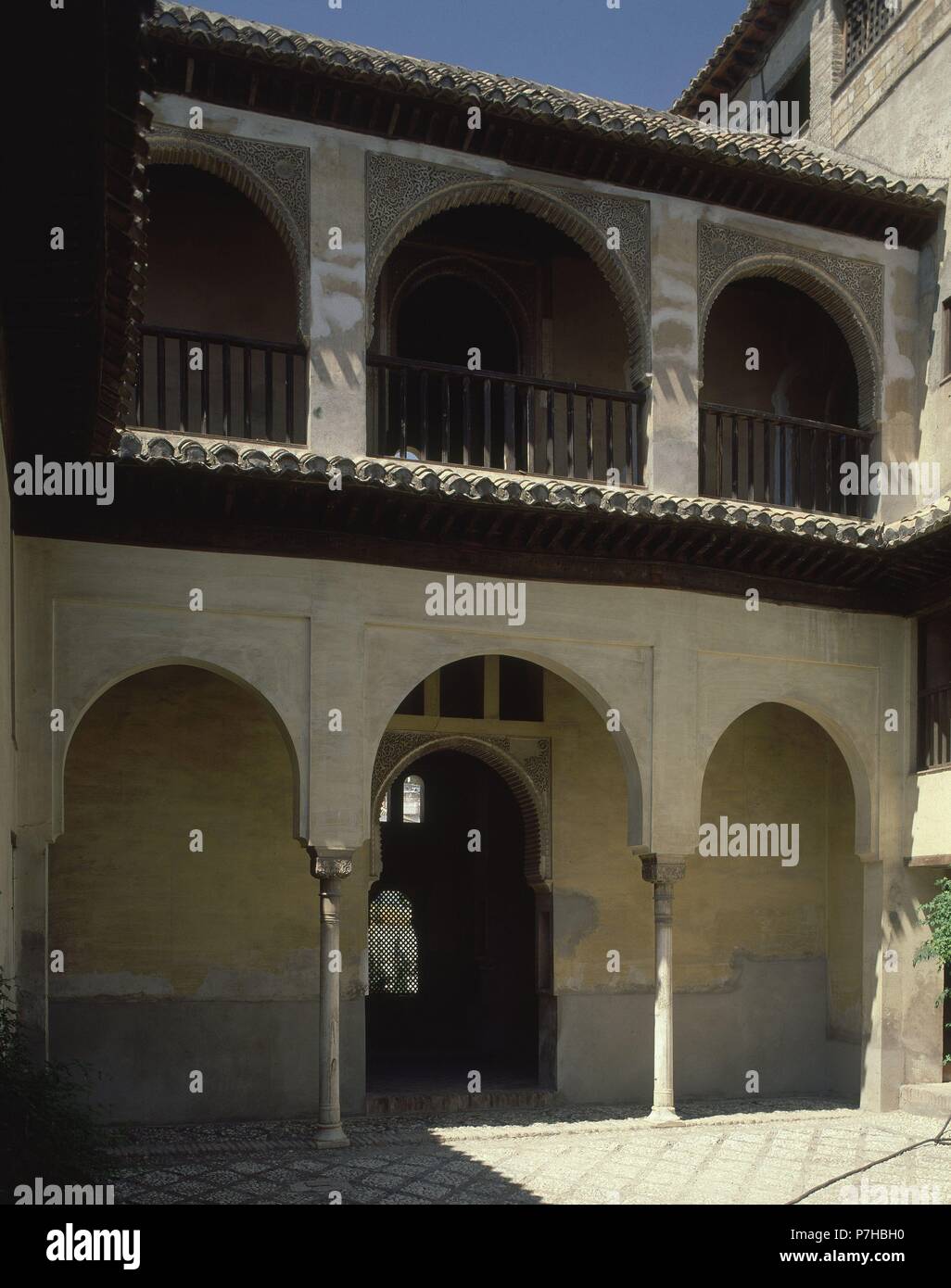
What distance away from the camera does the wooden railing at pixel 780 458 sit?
12219 mm

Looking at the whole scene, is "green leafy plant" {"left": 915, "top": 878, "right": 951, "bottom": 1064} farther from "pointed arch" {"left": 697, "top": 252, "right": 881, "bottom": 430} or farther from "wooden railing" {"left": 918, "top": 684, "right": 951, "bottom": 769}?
"pointed arch" {"left": 697, "top": 252, "right": 881, "bottom": 430}

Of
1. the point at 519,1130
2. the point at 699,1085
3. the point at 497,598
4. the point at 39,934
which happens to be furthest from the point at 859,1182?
the point at 39,934

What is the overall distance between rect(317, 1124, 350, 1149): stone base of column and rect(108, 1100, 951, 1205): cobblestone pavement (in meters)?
0.08

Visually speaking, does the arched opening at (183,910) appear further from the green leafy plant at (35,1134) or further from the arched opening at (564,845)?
the green leafy plant at (35,1134)

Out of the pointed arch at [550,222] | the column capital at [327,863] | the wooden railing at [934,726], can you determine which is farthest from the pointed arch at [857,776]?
the column capital at [327,863]

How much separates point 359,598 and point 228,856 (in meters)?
2.60

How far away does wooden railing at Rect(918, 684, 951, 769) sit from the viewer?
41.0 feet

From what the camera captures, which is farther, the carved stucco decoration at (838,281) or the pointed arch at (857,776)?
the pointed arch at (857,776)

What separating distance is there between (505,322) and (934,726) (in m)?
5.22

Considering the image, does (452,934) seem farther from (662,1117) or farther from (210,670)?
(210,670)

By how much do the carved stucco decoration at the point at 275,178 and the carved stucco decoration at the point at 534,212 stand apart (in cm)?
49

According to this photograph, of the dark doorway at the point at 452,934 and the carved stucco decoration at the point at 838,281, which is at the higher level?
the carved stucco decoration at the point at 838,281

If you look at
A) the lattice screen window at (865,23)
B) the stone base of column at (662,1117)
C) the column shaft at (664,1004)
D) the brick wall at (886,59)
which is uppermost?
the lattice screen window at (865,23)
